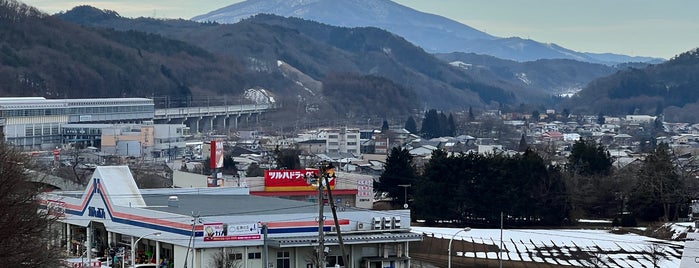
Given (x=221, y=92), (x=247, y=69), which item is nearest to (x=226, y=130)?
(x=221, y=92)

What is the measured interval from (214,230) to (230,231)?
234 millimetres

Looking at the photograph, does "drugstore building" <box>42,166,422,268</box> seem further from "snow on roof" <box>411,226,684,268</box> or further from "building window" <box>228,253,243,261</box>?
"snow on roof" <box>411,226,684,268</box>

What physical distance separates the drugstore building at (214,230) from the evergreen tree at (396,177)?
11242 millimetres

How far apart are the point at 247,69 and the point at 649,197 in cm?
7596

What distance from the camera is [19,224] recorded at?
18594 mm

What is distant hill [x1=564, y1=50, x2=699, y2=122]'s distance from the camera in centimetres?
12106

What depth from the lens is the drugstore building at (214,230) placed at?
73.6ft

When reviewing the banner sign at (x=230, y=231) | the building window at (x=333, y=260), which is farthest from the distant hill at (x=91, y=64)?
the banner sign at (x=230, y=231)

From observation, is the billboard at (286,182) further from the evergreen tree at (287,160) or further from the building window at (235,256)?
the building window at (235,256)

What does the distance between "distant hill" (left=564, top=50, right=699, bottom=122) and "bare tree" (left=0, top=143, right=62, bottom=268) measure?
97.6 m

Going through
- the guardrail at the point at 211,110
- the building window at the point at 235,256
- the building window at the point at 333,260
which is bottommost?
the building window at the point at 333,260

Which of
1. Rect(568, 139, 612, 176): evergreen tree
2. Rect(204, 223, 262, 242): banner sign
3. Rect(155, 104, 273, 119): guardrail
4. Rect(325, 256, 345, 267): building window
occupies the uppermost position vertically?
Rect(155, 104, 273, 119): guardrail

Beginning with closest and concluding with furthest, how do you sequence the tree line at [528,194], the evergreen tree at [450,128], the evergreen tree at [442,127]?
the tree line at [528,194]
the evergreen tree at [442,127]
the evergreen tree at [450,128]

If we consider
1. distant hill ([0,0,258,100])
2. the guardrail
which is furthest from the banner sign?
the guardrail
